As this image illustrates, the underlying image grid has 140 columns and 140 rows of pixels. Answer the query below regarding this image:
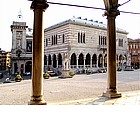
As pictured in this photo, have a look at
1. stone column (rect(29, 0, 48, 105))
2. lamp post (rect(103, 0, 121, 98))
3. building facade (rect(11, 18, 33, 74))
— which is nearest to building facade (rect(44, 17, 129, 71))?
building facade (rect(11, 18, 33, 74))

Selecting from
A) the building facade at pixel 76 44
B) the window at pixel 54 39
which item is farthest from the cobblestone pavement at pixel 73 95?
the window at pixel 54 39

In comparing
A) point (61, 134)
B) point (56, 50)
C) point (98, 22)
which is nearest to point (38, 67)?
point (61, 134)

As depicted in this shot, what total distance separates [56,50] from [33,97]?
57.2 feet

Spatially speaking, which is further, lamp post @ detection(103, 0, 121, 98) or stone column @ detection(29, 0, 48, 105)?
lamp post @ detection(103, 0, 121, 98)

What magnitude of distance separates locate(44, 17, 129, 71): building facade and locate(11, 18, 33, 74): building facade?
2632 mm

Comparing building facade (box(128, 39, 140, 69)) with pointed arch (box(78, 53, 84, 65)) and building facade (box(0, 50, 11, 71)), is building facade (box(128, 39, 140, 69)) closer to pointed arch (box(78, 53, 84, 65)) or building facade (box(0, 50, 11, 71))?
pointed arch (box(78, 53, 84, 65))

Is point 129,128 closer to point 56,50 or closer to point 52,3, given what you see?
point 52,3

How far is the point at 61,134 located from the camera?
2.34 meters

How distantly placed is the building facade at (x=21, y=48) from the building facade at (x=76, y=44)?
2632 mm

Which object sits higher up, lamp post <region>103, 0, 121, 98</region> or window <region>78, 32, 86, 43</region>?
window <region>78, 32, 86, 43</region>

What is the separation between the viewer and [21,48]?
23.7 m

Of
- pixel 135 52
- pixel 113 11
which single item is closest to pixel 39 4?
pixel 113 11

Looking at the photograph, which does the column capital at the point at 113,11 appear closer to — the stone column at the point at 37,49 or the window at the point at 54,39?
the stone column at the point at 37,49

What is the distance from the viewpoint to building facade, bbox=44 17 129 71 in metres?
19.5
